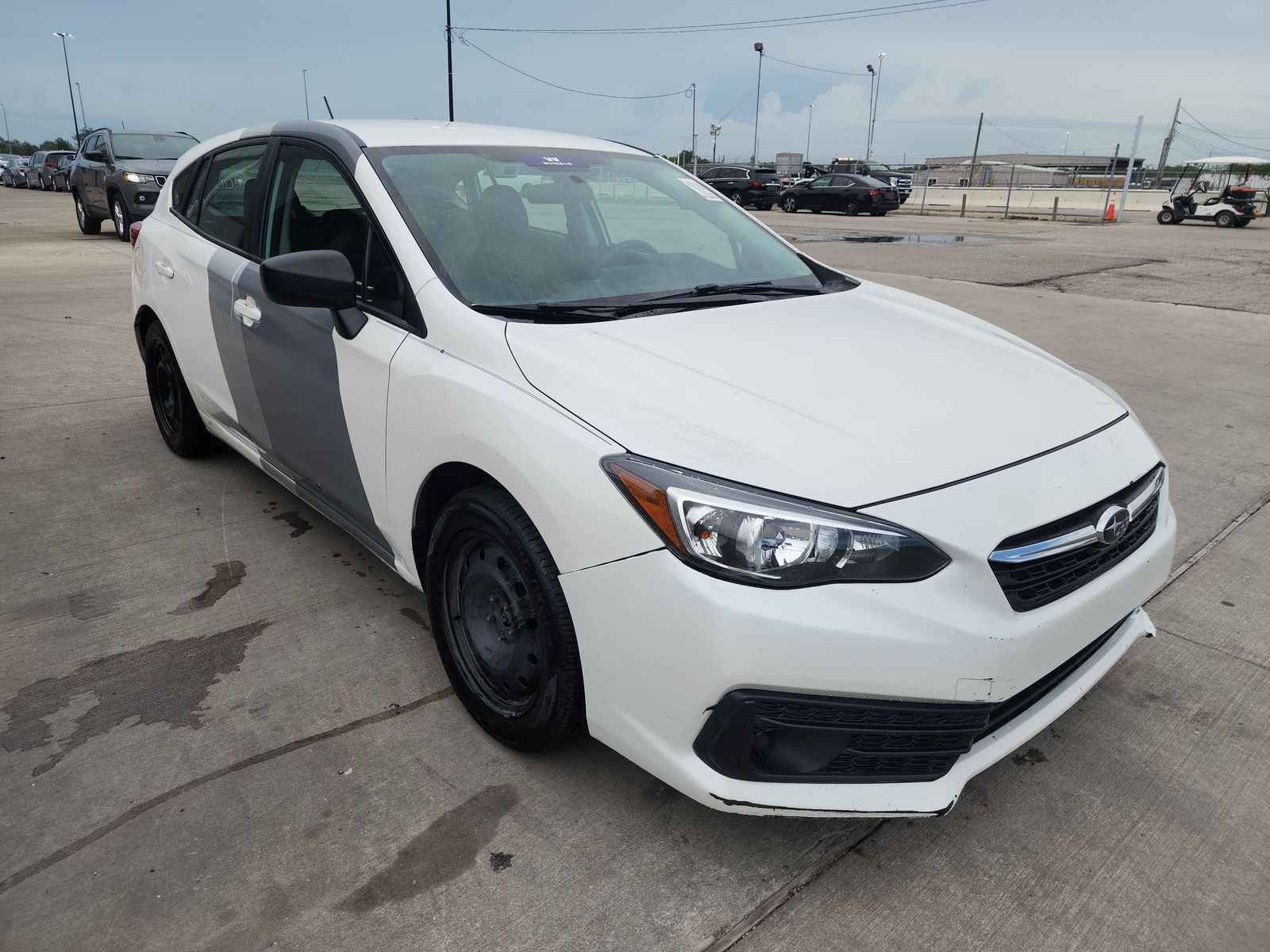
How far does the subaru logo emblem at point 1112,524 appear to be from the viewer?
2.04m

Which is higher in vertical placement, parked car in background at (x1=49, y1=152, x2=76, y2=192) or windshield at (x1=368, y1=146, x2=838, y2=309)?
windshield at (x1=368, y1=146, x2=838, y2=309)

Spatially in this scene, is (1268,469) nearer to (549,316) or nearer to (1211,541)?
(1211,541)

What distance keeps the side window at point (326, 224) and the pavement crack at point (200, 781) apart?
1.15 m

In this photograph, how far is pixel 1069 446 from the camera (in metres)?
2.16

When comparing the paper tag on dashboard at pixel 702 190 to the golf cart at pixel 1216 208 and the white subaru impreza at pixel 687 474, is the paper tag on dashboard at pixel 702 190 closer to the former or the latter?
the white subaru impreza at pixel 687 474

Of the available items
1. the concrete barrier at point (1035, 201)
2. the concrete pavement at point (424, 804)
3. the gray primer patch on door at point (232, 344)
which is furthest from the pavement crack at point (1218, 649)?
the concrete barrier at point (1035, 201)

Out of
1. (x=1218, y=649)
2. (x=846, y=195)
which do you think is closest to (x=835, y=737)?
(x=1218, y=649)

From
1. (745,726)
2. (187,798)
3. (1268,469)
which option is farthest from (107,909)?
(1268,469)

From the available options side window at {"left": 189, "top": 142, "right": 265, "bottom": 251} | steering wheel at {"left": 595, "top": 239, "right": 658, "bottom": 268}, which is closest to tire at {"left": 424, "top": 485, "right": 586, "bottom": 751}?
steering wheel at {"left": 595, "top": 239, "right": 658, "bottom": 268}

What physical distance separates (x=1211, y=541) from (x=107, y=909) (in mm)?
4090

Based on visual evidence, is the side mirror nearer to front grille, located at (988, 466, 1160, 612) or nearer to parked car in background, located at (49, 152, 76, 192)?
front grille, located at (988, 466, 1160, 612)

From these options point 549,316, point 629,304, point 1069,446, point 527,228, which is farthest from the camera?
point 527,228

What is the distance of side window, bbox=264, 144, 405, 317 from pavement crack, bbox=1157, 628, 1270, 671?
277 cm

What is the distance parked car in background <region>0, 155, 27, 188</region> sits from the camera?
39562 millimetres
